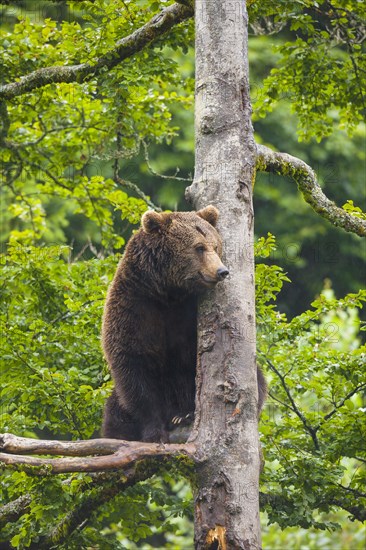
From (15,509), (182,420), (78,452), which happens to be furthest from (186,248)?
(15,509)

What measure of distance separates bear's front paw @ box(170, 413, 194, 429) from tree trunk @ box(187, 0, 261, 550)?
996 millimetres

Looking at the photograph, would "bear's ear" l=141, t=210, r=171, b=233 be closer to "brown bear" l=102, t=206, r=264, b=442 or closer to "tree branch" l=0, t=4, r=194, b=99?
"brown bear" l=102, t=206, r=264, b=442

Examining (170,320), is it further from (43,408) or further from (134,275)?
(43,408)

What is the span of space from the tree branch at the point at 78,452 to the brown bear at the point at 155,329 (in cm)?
108

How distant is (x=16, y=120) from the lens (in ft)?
31.8

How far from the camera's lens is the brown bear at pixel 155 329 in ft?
20.5

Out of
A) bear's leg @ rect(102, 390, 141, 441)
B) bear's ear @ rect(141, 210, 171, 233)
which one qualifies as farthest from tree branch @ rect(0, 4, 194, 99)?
bear's leg @ rect(102, 390, 141, 441)

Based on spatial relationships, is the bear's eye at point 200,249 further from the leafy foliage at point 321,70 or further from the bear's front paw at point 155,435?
the leafy foliage at point 321,70

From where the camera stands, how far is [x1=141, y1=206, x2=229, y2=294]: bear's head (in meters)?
5.60

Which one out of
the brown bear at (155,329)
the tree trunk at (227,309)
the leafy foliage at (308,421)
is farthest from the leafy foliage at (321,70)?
the brown bear at (155,329)

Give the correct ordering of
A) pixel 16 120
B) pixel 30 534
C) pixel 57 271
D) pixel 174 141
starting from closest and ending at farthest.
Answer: pixel 30 534 → pixel 57 271 → pixel 16 120 → pixel 174 141

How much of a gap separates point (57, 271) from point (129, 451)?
3.58 metres

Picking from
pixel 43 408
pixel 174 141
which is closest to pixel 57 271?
pixel 43 408

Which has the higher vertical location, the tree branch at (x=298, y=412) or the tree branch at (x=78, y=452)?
the tree branch at (x=298, y=412)
